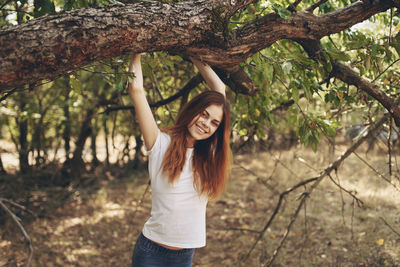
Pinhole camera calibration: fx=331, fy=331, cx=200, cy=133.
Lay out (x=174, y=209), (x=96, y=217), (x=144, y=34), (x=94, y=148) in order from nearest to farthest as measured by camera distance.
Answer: (x=144, y=34) → (x=174, y=209) → (x=96, y=217) → (x=94, y=148)

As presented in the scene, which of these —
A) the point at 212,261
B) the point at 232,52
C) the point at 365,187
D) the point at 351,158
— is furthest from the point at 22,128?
the point at 351,158

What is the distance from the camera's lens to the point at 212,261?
14.7ft

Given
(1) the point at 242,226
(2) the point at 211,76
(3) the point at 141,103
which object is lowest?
(1) the point at 242,226

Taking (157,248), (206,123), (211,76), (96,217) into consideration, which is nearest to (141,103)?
(206,123)

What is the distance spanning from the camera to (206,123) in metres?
2.10

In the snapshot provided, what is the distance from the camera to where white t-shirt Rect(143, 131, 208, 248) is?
2.00 metres

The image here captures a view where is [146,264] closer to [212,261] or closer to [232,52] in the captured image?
[232,52]

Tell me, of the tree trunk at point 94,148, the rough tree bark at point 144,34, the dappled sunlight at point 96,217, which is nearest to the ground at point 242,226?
the dappled sunlight at point 96,217

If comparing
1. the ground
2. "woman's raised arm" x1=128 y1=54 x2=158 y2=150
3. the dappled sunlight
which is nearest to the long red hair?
"woman's raised arm" x1=128 y1=54 x2=158 y2=150

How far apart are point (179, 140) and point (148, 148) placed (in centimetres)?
20

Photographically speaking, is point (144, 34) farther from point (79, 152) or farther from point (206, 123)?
point (79, 152)

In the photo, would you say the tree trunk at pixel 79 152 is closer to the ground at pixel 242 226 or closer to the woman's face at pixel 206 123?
the ground at pixel 242 226

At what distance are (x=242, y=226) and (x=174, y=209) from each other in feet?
12.8

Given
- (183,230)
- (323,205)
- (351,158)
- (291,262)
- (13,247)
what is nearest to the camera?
(183,230)
